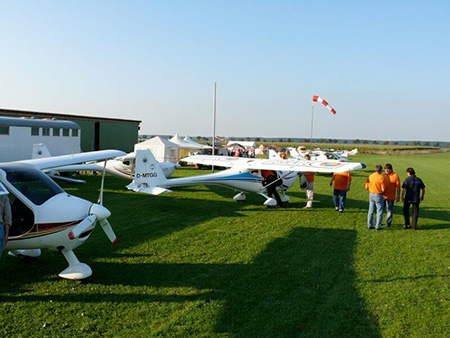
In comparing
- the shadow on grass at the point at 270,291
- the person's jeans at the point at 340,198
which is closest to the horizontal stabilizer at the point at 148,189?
the shadow on grass at the point at 270,291

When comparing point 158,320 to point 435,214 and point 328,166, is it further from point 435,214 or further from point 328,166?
point 435,214

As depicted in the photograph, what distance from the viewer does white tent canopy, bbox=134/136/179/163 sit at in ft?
85.0

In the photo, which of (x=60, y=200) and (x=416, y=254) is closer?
(x=60, y=200)

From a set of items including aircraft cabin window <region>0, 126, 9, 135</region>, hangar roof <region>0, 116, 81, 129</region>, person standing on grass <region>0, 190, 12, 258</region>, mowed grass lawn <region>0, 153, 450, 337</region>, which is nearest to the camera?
mowed grass lawn <region>0, 153, 450, 337</region>

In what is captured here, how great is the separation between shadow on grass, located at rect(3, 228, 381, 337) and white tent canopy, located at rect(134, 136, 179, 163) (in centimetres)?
1959

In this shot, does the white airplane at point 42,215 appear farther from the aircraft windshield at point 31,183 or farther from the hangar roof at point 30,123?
the hangar roof at point 30,123

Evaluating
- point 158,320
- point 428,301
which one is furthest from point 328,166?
point 158,320

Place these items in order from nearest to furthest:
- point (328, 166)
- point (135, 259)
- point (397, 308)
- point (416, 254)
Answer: point (397, 308) < point (135, 259) < point (416, 254) < point (328, 166)

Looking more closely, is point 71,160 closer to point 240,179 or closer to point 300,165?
point 240,179

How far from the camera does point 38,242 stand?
4922mm

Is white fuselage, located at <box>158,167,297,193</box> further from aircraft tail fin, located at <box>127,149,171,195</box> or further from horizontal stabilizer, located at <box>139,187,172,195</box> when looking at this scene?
horizontal stabilizer, located at <box>139,187,172,195</box>

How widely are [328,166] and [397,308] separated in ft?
19.7

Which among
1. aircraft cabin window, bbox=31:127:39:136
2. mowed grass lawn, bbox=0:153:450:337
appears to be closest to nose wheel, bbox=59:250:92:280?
mowed grass lawn, bbox=0:153:450:337

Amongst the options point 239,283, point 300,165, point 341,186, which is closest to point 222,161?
point 300,165
